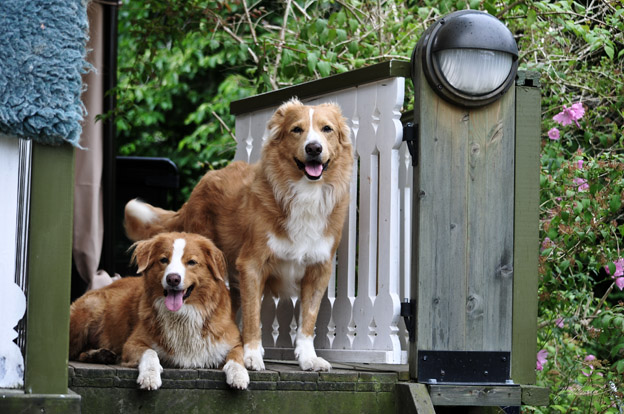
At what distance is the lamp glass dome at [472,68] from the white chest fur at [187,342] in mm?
1409

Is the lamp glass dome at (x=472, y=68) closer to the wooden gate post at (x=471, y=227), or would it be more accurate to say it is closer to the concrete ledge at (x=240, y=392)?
the wooden gate post at (x=471, y=227)

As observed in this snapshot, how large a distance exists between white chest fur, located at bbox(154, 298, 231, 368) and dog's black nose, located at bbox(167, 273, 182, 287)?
0.14m

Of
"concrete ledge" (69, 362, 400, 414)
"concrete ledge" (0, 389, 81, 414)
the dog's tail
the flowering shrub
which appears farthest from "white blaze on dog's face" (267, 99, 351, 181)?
"concrete ledge" (0, 389, 81, 414)

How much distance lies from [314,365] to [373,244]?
620mm

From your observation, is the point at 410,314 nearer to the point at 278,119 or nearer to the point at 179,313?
the point at 179,313

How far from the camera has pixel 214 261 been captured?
3.73 metres

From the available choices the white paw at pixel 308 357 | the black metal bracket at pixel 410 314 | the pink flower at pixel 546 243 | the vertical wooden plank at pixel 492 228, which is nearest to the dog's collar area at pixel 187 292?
the white paw at pixel 308 357

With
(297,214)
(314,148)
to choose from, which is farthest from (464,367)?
(314,148)

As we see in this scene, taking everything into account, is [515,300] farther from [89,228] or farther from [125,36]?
[125,36]

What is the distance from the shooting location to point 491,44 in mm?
3385

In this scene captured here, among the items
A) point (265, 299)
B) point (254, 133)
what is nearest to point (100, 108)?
point (254, 133)

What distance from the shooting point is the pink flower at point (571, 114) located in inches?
186

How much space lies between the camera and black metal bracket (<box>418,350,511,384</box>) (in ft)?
11.0

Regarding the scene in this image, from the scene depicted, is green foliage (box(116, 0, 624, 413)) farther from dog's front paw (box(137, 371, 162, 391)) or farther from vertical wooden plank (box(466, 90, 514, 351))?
dog's front paw (box(137, 371, 162, 391))
